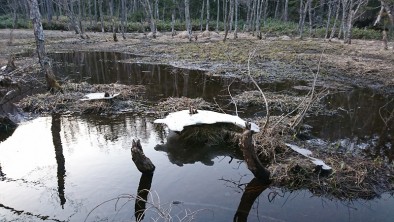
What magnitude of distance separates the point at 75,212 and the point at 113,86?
762cm

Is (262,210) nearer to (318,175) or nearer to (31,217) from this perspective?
(318,175)

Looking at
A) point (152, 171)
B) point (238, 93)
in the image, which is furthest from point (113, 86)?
point (152, 171)

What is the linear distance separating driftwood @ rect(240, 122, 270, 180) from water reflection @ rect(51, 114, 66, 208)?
3028 mm

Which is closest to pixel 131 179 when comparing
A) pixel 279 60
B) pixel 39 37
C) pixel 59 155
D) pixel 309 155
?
pixel 59 155

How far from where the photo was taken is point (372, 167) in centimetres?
612

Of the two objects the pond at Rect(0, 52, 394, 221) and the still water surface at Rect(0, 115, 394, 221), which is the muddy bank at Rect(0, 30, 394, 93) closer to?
the pond at Rect(0, 52, 394, 221)

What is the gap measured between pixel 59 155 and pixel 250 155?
164 inches

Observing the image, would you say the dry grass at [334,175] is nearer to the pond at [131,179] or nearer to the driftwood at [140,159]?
the pond at [131,179]

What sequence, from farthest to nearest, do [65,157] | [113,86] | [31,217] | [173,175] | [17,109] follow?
[113,86] → [17,109] → [65,157] → [173,175] → [31,217]

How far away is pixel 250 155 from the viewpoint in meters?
5.23

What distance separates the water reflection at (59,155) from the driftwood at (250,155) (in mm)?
3028

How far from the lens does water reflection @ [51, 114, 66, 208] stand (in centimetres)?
Answer: 562

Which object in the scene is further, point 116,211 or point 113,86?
point 113,86

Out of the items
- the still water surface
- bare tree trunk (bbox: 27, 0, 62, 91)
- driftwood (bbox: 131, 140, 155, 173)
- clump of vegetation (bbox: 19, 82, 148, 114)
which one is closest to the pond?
the still water surface
